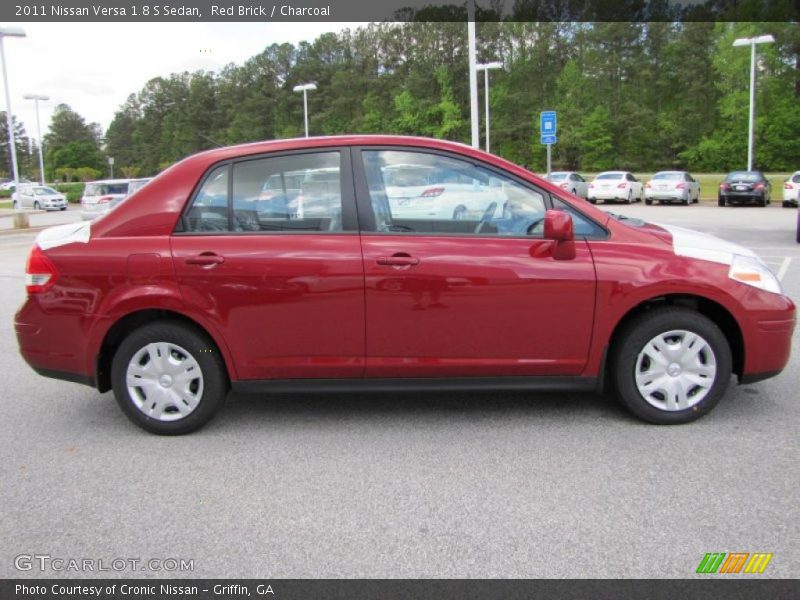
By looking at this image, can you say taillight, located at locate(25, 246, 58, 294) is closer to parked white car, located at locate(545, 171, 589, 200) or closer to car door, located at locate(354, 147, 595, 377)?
car door, located at locate(354, 147, 595, 377)

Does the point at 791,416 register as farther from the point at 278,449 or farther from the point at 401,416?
the point at 278,449

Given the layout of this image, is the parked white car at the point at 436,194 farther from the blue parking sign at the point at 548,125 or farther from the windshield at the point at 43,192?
the windshield at the point at 43,192

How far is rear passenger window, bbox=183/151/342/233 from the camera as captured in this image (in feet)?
14.2

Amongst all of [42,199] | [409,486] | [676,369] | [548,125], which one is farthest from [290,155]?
[42,199]

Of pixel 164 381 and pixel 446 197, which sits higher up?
pixel 446 197

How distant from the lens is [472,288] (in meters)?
4.18

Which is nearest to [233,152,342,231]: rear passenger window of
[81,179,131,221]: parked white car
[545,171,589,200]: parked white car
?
[81,179,131,221]: parked white car

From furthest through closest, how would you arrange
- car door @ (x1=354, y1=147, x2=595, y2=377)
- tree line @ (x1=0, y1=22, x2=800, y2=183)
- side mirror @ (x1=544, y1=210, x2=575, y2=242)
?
tree line @ (x1=0, y1=22, x2=800, y2=183)
car door @ (x1=354, y1=147, x2=595, y2=377)
side mirror @ (x1=544, y1=210, x2=575, y2=242)

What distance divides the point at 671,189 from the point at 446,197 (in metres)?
27.1

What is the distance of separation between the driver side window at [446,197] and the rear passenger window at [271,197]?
0.26 metres

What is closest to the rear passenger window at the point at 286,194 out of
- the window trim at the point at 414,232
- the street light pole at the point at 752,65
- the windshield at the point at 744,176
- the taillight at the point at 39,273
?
the window trim at the point at 414,232

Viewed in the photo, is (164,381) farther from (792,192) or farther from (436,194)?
(792,192)

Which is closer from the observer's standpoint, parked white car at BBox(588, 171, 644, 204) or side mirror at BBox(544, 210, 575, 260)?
side mirror at BBox(544, 210, 575, 260)
